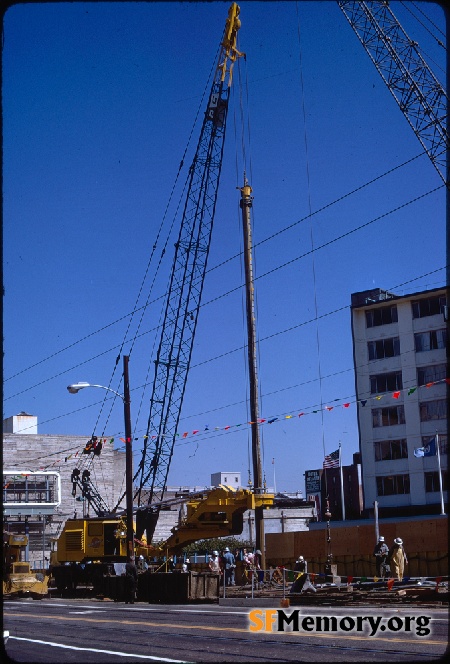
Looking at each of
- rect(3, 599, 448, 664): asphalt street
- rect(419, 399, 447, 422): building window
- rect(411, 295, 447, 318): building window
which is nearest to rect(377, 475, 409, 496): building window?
rect(419, 399, 447, 422): building window

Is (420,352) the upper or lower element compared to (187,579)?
upper

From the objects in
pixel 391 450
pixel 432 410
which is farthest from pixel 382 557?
pixel 391 450

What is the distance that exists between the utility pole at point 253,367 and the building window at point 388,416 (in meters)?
31.8

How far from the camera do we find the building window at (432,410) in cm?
6500

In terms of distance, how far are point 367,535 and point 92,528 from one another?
12.7 meters

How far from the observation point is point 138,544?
1551 inches

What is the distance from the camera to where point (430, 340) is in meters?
66.6

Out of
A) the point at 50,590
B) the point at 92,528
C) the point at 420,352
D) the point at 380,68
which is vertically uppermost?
the point at 380,68

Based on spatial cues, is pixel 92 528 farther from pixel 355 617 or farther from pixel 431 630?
pixel 431 630

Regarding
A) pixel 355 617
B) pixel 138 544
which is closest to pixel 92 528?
pixel 138 544

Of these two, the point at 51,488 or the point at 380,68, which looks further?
the point at 51,488

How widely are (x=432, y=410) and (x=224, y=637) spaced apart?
51.8 metres

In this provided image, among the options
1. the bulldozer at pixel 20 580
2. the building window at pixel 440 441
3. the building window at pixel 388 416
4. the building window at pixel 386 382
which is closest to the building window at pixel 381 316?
the building window at pixel 386 382

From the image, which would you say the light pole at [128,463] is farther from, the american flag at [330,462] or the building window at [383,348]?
the building window at [383,348]
